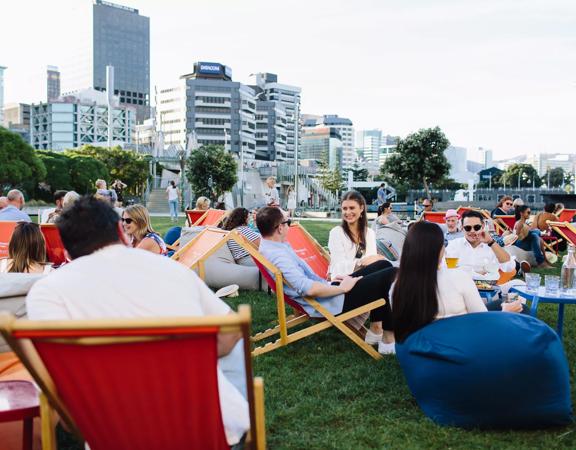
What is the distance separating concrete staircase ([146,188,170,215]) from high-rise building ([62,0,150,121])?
122 meters

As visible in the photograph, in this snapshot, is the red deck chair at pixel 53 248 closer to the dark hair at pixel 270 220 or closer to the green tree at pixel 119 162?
the dark hair at pixel 270 220

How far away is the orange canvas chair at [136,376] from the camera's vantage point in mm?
1604

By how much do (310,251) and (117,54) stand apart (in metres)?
198

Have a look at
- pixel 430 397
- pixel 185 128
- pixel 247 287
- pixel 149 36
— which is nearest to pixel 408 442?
pixel 430 397

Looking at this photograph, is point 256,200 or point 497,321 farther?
point 256,200

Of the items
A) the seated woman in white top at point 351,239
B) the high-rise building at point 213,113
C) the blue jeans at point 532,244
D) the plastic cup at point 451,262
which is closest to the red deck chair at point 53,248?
the seated woman in white top at point 351,239

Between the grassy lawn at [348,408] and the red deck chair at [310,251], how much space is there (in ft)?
4.35

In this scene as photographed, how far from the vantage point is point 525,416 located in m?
3.33

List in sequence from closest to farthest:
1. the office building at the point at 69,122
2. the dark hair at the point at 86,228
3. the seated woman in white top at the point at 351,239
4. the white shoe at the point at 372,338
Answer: the dark hair at the point at 86,228 < the white shoe at the point at 372,338 < the seated woman in white top at the point at 351,239 < the office building at the point at 69,122

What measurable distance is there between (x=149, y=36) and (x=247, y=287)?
205 m

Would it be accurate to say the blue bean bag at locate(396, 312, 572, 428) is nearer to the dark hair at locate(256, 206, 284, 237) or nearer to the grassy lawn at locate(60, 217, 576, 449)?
the grassy lawn at locate(60, 217, 576, 449)

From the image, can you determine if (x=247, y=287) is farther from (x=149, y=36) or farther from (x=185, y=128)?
(x=149, y=36)

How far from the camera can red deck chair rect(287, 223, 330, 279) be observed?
661 centimetres

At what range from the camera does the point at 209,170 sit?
5831cm
